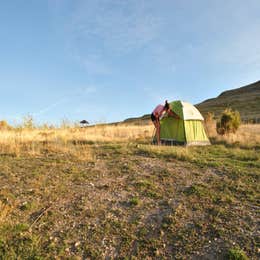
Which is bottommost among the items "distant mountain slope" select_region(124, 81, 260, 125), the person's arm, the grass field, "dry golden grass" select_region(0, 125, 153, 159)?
the grass field

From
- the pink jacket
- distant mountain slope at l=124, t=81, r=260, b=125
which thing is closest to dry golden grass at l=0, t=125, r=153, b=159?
the pink jacket

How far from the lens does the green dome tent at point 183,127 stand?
10203 mm

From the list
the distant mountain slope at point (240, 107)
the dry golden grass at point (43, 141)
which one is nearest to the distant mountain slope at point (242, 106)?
the distant mountain slope at point (240, 107)

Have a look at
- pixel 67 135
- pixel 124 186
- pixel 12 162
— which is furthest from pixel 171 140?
pixel 12 162

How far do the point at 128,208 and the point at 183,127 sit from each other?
6786 millimetres

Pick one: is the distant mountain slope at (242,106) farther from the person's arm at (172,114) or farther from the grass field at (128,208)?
the grass field at (128,208)

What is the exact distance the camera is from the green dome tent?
10.2m

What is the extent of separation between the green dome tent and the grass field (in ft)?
10.3

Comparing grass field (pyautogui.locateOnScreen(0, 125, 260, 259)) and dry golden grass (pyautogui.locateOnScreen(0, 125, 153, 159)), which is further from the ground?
dry golden grass (pyautogui.locateOnScreen(0, 125, 153, 159))

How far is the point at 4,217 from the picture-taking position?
3.64m

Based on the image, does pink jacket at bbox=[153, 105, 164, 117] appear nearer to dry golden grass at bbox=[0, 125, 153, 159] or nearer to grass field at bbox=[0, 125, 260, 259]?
dry golden grass at bbox=[0, 125, 153, 159]

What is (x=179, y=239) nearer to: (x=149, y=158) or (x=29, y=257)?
(x=29, y=257)

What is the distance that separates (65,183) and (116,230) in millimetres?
2152

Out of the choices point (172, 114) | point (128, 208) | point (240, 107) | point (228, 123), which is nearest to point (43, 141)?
point (172, 114)
